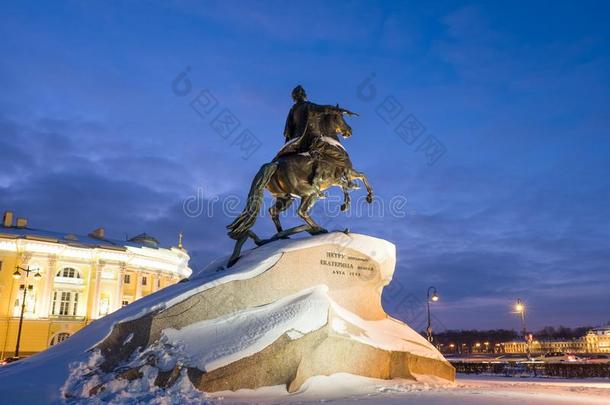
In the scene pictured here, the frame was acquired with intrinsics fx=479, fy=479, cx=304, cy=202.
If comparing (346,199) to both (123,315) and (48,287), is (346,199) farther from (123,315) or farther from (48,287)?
(48,287)

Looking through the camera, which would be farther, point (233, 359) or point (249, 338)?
point (249, 338)

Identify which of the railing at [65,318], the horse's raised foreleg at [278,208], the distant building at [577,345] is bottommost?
the distant building at [577,345]

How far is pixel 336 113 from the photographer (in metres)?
12.5

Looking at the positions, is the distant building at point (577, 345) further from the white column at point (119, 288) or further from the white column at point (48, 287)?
the white column at point (48, 287)

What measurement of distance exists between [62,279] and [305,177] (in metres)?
40.7

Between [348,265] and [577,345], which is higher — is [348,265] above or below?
above

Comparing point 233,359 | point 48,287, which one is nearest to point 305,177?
point 233,359

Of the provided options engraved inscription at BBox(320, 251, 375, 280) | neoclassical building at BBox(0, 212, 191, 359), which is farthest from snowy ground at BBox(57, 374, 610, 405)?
neoclassical building at BBox(0, 212, 191, 359)

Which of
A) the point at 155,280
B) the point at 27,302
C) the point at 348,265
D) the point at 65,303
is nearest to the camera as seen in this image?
the point at 348,265

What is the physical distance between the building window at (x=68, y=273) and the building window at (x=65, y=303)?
150 cm

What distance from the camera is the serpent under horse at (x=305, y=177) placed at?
11.1 metres

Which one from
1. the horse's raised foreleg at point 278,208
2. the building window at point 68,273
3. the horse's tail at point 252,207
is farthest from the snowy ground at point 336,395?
the building window at point 68,273

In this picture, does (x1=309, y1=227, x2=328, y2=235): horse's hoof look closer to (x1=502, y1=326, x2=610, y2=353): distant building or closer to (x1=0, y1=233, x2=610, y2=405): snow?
(x1=0, y1=233, x2=610, y2=405): snow

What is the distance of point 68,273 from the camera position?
149 ft
